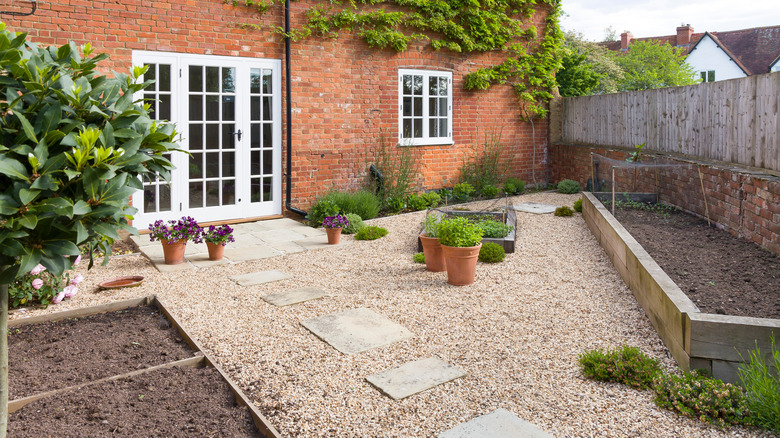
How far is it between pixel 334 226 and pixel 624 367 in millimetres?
4327

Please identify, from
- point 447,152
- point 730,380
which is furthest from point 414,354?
point 447,152

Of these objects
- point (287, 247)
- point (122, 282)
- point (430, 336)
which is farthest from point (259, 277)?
point (430, 336)

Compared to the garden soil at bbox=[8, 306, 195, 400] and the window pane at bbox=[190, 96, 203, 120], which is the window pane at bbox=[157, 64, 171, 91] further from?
the garden soil at bbox=[8, 306, 195, 400]

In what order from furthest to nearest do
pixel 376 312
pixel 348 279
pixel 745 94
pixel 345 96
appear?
pixel 345 96, pixel 745 94, pixel 348 279, pixel 376 312

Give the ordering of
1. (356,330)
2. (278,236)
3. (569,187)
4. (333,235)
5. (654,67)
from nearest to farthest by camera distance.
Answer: (356,330) → (333,235) → (278,236) → (569,187) → (654,67)

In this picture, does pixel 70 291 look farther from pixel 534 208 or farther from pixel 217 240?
pixel 534 208

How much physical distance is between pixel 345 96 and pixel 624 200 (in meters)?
4.43

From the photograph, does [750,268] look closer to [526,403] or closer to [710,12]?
[526,403]

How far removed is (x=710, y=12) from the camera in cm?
6688

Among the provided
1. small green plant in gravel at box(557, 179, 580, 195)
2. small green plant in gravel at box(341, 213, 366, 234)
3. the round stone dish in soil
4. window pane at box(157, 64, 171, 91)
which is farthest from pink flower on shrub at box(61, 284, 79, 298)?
small green plant in gravel at box(557, 179, 580, 195)

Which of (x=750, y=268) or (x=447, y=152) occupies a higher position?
(x=447, y=152)

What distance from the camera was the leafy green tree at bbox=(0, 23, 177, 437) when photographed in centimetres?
184

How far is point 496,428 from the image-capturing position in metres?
2.74

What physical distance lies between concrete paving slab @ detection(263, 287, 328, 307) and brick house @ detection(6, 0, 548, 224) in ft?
11.1
